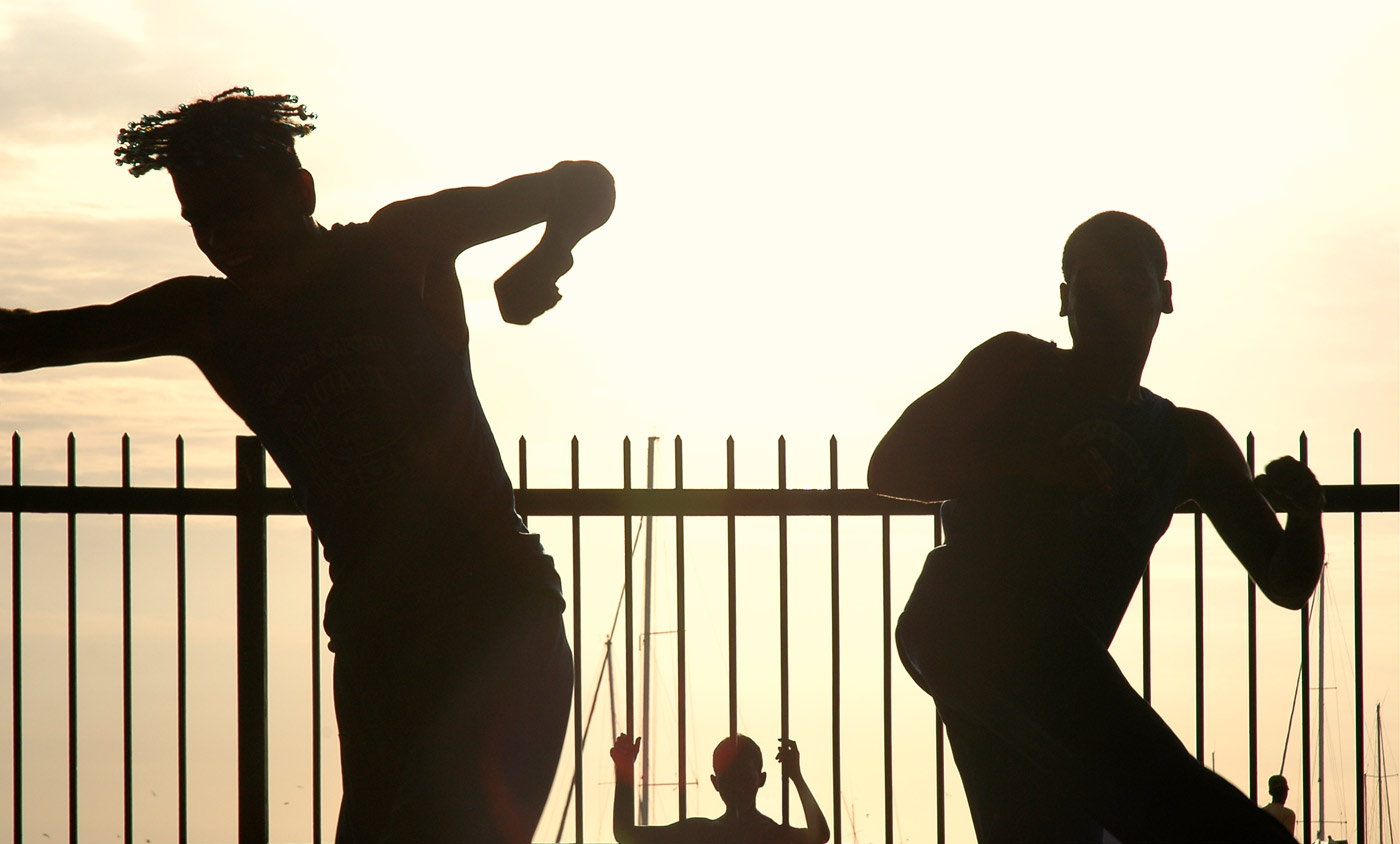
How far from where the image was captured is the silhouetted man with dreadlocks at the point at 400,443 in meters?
2.31

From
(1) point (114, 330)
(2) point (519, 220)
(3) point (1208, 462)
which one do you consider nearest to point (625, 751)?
(3) point (1208, 462)

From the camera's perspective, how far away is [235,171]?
8.01 ft

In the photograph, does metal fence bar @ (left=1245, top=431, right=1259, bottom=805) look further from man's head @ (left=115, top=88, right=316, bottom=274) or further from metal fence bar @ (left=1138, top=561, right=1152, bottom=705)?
man's head @ (left=115, top=88, right=316, bottom=274)

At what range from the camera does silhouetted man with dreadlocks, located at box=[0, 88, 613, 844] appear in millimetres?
2314

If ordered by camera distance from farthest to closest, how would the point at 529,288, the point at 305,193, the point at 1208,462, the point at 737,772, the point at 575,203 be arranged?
the point at 737,772
the point at 1208,462
the point at 305,193
the point at 575,203
the point at 529,288

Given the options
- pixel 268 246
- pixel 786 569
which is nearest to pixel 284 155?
pixel 268 246

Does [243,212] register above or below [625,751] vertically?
above

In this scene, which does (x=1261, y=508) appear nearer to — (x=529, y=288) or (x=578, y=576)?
(x=529, y=288)

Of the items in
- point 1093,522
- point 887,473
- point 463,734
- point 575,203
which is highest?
point 575,203

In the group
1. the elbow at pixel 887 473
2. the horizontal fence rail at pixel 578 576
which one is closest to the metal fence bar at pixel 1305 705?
the horizontal fence rail at pixel 578 576

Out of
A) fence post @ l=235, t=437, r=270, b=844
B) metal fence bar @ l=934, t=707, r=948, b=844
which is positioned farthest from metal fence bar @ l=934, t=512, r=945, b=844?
fence post @ l=235, t=437, r=270, b=844

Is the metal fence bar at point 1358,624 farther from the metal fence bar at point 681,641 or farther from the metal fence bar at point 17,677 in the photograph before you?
the metal fence bar at point 17,677

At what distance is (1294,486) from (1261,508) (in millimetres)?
115

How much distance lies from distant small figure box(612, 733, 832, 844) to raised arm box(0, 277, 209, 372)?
254 centimetres
